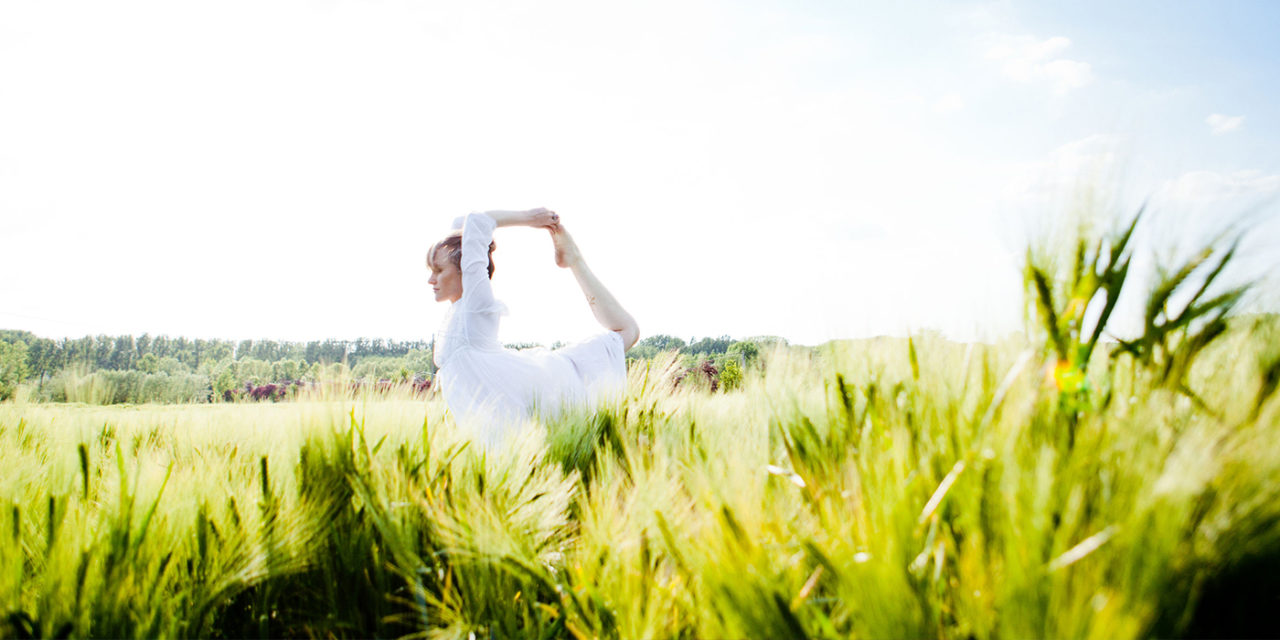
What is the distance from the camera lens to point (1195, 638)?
68 cm

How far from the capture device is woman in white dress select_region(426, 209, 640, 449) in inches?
129

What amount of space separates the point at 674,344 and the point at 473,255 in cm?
130

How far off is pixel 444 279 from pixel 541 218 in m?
0.77

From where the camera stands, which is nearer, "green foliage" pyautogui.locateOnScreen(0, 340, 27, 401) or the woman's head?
"green foliage" pyautogui.locateOnScreen(0, 340, 27, 401)

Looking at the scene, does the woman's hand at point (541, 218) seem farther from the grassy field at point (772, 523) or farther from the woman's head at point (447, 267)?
the grassy field at point (772, 523)

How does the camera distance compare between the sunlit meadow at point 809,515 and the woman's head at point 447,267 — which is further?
the woman's head at point 447,267

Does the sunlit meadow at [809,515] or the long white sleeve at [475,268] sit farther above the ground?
the long white sleeve at [475,268]

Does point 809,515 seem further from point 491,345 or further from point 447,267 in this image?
point 447,267

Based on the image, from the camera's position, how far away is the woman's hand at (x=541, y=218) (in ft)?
13.0

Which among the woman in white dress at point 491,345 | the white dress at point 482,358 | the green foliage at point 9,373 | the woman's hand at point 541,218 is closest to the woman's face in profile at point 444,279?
the woman in white dress at point 491,345

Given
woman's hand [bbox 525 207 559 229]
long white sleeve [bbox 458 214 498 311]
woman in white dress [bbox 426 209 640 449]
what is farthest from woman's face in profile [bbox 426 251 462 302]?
woman's hand [bbox 525 207 559 229]

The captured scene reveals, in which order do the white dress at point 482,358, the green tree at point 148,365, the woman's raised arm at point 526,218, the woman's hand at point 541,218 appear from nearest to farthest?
the white dress at point 482,358
the woman's raised arm at point 526,218
the woman's hand at point 541,218
the green tree at point 148,365

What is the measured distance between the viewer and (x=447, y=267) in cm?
382

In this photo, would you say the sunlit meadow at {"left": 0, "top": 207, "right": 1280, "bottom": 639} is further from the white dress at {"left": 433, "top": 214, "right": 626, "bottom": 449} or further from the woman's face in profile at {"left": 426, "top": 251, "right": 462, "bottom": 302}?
the woman's face in profile at {"left": 426, "top": 251, "right": 462, "bottom": 302}
